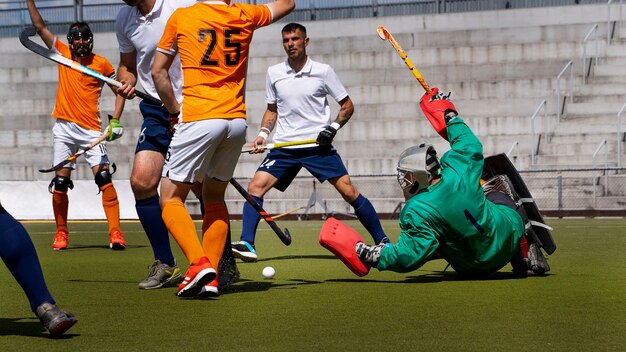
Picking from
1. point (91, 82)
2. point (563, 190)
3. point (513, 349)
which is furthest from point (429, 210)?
point (563, 190)

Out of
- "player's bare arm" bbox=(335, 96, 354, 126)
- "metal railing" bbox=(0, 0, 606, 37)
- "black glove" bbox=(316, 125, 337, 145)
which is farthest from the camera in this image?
"metal railing" bbox=(0, 0, 606, 37)

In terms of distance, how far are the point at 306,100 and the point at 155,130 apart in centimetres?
312

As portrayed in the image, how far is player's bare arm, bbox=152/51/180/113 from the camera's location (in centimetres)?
630

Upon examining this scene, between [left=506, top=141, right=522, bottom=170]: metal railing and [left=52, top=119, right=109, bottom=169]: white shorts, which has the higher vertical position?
[left=52, top=119, right=109, bottom=169]: white shorts

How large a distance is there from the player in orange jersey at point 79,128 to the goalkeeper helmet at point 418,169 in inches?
→ 192

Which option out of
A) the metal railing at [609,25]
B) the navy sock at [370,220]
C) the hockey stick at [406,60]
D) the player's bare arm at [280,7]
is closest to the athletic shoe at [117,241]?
the navy sock at [370,220]

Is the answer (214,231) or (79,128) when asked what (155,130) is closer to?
(214,231)

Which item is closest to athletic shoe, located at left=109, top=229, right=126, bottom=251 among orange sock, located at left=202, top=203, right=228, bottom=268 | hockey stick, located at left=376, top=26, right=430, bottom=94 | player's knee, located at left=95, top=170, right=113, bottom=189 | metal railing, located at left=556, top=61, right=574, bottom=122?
player's knee, located at left=95, top=170, right=113, bottom=189

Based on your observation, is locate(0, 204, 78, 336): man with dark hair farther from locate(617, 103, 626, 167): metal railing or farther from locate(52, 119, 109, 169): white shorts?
locate(617, 103, 626, 167): metal railing

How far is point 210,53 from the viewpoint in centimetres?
618

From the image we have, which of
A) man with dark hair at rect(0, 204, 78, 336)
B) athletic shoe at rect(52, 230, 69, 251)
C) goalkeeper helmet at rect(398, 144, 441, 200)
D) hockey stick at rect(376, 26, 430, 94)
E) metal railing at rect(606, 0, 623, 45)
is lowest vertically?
athletic shoe at rect(52, 230, 69, 251)

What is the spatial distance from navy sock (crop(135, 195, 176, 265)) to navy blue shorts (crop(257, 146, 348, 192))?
2.43m

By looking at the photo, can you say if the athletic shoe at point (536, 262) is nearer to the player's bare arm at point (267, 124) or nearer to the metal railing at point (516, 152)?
the player's bare arm at point (267, 124)

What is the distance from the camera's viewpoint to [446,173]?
6727mm
